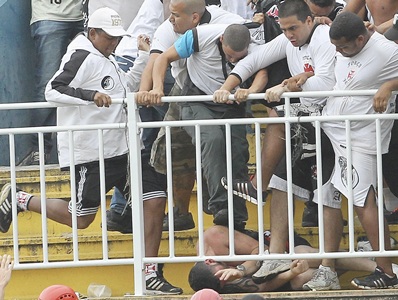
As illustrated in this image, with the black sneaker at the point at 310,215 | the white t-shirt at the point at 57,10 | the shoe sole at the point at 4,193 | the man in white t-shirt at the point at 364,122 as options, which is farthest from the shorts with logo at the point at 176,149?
the white t-shirt at the point at 57,10

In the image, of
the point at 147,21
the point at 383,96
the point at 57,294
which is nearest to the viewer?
the point at 57,294

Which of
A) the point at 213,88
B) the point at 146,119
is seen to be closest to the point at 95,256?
the point at 146,119

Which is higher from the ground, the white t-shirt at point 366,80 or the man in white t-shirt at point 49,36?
the man in white t-shirt at point 49,36

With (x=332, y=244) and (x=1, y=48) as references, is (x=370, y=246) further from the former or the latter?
(x=1, y=48)

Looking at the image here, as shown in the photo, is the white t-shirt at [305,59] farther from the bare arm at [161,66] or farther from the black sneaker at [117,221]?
the black sneaker at [117,221]

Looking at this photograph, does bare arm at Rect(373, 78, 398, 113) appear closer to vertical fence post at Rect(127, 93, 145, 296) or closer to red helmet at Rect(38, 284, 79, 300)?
vertical fence post at Rect(127, 93, 145, 296)

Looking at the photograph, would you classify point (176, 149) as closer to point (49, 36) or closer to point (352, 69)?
point (352, 69)

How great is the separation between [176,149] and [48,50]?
218 cm

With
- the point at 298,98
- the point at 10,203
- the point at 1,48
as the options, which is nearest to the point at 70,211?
the point at 10,203

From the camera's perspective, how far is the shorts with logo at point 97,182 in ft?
31.8

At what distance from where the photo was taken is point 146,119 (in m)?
10.6

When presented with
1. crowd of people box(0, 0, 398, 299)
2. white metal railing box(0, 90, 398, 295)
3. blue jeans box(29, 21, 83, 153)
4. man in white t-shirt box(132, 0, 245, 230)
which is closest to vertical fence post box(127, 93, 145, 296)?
white metal railing box(0, 90, 398, 295)

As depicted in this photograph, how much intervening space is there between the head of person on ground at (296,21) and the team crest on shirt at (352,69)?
48 cm

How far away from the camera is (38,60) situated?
11.9m
